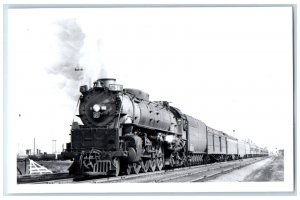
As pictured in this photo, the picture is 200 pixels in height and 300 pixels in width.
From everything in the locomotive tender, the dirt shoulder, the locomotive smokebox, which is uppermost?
the locomotive smokebox

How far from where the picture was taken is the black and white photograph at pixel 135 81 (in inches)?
273

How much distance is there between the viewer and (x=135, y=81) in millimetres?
8188

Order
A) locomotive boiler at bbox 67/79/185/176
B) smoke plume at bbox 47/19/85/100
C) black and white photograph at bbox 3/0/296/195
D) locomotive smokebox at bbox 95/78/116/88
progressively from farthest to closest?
locomotive smokebox at bbox 95/78/116/88, locomotive boiler at bbox 67/79/185/176, smoke plume at bbox 47/19/85/100, black and white photograph at bbox 3/0/296/195

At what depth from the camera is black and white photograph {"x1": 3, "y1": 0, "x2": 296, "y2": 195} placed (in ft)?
22.8

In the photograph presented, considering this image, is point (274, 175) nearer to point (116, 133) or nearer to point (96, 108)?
point (116, 133)

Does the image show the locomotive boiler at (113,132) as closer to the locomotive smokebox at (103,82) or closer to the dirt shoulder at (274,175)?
Result: the locomotive smokebox at (103,82)

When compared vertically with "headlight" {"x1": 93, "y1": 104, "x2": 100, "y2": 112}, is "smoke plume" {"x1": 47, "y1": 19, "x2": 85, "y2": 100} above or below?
above

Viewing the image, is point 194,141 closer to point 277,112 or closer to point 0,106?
point 277,112

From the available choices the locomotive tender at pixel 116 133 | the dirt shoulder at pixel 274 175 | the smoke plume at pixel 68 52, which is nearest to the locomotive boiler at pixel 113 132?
the locomotive tender at pixel 116 133

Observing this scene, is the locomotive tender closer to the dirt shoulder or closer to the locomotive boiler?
the locomotive boiler

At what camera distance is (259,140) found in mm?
7965

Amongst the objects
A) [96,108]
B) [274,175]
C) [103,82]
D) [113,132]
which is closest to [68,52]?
[103,82]

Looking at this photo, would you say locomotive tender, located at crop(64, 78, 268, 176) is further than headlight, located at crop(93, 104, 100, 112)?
No

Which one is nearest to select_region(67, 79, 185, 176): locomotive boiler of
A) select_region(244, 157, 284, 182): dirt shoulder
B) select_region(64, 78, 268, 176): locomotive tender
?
select_region(64, 78, 268, 176): locomotive tender
